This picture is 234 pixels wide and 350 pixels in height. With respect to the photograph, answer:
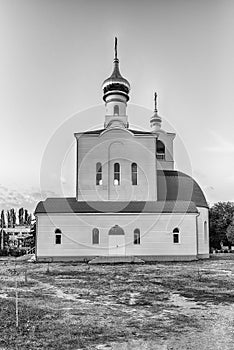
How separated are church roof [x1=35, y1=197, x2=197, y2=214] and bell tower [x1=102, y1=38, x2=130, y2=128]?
872 centimetres

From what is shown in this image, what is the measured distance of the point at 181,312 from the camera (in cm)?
1099

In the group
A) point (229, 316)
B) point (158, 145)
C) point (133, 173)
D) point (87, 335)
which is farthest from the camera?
point (158, 145)

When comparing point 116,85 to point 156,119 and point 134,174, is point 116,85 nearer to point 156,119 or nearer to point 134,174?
point 134,174

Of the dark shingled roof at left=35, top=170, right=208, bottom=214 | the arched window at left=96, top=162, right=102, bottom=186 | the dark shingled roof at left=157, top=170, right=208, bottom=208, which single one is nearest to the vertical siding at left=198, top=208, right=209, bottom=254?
the dark shingled roof at left=157, top=170, right=208, bottom=208

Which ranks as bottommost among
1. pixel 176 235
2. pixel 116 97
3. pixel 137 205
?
pixel 176 235

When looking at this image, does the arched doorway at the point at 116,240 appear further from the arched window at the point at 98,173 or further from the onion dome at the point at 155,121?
the onion dome at the point at 155,121

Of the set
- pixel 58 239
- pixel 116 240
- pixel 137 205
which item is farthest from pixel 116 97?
pixel 58 239

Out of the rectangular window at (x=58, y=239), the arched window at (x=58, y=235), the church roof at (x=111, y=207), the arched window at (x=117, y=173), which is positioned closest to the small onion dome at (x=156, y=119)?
the arched window at (x=117, y=173)

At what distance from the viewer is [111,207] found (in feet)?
100

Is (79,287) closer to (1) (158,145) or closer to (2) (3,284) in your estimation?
(2) (3,284)

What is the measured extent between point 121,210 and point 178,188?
21.2ft

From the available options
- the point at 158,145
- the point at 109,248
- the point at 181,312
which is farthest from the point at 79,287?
the point at 158,145

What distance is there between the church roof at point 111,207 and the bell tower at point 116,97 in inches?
343

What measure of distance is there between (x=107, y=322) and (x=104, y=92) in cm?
3036
